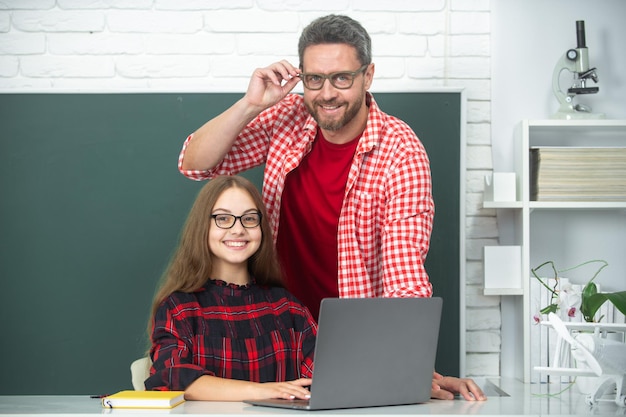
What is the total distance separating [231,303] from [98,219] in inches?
38.6

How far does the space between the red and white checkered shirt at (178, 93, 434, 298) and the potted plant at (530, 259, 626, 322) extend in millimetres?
475

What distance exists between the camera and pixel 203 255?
200cm

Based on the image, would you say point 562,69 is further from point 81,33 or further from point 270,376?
point 81,33

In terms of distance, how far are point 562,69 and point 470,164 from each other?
451mm

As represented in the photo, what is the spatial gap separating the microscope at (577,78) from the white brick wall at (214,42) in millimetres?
254

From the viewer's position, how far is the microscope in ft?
8.81

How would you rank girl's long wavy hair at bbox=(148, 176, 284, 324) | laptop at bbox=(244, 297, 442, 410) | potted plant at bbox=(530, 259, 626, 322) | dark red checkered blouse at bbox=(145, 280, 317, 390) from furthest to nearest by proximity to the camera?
potted plant at bbox=(530, 259, 626, 322) < girl's long wavy hair at bbox=(148, 176, 284, 324) < dark red checkered blouse at bbox=(145, 280, 317, 390) < laptop at bbox=(244, 297, 442, 410)

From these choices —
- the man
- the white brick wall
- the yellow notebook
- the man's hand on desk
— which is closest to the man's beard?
the man

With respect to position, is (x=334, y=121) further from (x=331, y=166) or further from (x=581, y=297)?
(x=581, y=297)

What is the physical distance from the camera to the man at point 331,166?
7.14 ft

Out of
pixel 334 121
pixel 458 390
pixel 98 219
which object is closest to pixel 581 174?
pixel 334 121

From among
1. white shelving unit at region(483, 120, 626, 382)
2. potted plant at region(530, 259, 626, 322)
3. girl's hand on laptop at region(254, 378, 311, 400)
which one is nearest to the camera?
girl's hand on laptop at region(254, 378, 311, 400)

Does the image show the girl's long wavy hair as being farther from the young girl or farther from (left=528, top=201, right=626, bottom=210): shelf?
(left=528, top=201, right=626, bottom=210): shelf

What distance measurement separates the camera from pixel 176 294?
192 cm
